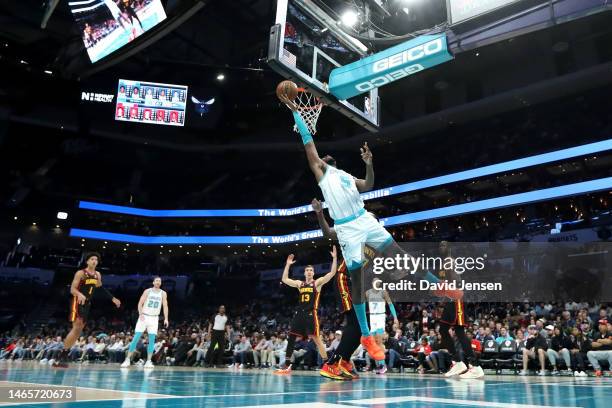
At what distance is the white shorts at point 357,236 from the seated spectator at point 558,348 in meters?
8.00

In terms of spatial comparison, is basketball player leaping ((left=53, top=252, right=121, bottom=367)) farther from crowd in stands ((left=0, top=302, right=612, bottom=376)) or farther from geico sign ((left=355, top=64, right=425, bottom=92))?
geico sign ((left=355, top=64, right=425, bottom=92))

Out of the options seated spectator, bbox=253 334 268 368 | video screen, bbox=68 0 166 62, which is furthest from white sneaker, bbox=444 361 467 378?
video screen, bbox=68 0 166 62

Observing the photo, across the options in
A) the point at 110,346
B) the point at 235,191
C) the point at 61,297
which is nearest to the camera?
the point at 110,346

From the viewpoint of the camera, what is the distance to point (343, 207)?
453 centimetres

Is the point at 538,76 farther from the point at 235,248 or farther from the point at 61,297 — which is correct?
the point at 61,297

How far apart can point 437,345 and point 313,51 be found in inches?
299

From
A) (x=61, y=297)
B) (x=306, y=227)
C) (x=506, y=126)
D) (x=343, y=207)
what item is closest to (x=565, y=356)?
(x=343, y=207)

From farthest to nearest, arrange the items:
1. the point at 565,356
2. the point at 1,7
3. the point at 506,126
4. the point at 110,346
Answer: the point at 506,126, the point at 1,7, the point at 110,346, the point at 565,356

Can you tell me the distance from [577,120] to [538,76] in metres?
2.84

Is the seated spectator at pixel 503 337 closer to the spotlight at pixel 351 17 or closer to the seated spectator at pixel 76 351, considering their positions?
the spotlight at pixel 351 17

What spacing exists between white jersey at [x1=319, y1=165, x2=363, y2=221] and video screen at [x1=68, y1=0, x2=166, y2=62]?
11890 millimetres

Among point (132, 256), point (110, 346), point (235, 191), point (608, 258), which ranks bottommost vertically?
point (110, 346)

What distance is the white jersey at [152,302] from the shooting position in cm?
1025

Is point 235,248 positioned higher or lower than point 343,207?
higher
